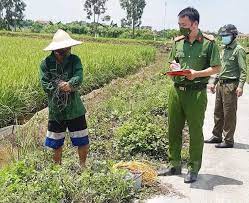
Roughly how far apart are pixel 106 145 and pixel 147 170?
124cm

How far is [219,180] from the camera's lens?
5258mm

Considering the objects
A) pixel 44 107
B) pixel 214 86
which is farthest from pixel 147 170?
pixel 44 107

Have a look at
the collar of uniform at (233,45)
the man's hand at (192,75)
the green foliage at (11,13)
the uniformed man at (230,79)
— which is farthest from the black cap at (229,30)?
the green foliage at (11,13)

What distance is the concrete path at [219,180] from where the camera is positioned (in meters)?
4.66

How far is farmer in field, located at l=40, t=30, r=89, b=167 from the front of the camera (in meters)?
4.81

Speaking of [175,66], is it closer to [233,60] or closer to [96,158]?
[96,158]

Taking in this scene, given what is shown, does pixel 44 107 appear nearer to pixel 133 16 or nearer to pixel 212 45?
pixel 212 45

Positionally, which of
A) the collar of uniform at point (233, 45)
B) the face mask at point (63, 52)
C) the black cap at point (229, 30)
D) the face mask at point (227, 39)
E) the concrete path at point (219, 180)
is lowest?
the concrete path at point (219, 180)

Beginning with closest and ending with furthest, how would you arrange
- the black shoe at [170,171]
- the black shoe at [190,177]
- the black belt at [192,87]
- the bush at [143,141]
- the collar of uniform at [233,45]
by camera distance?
the black belt at [192,87]
the black shoe at [190,177]
the black shoe at [170,171]
the bush at [143,141]
the collar of uniform at [233,45]

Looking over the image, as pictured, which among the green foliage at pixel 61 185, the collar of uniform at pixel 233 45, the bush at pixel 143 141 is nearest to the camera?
the green foliage at pixel 61 185

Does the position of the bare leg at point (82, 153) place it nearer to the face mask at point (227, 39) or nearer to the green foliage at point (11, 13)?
the face mask at point (227, 39)

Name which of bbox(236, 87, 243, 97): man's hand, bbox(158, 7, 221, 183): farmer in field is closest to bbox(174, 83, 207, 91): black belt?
bbox(158, 7, 221, 183): farmer in field

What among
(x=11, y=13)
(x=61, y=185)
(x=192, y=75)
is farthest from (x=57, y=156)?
(x=11, y=13)

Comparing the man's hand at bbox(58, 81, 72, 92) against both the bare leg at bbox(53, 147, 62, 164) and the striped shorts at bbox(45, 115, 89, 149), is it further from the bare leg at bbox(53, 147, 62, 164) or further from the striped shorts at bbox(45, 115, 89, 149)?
the bare leg at bbox(53, 147, 62, 164)
